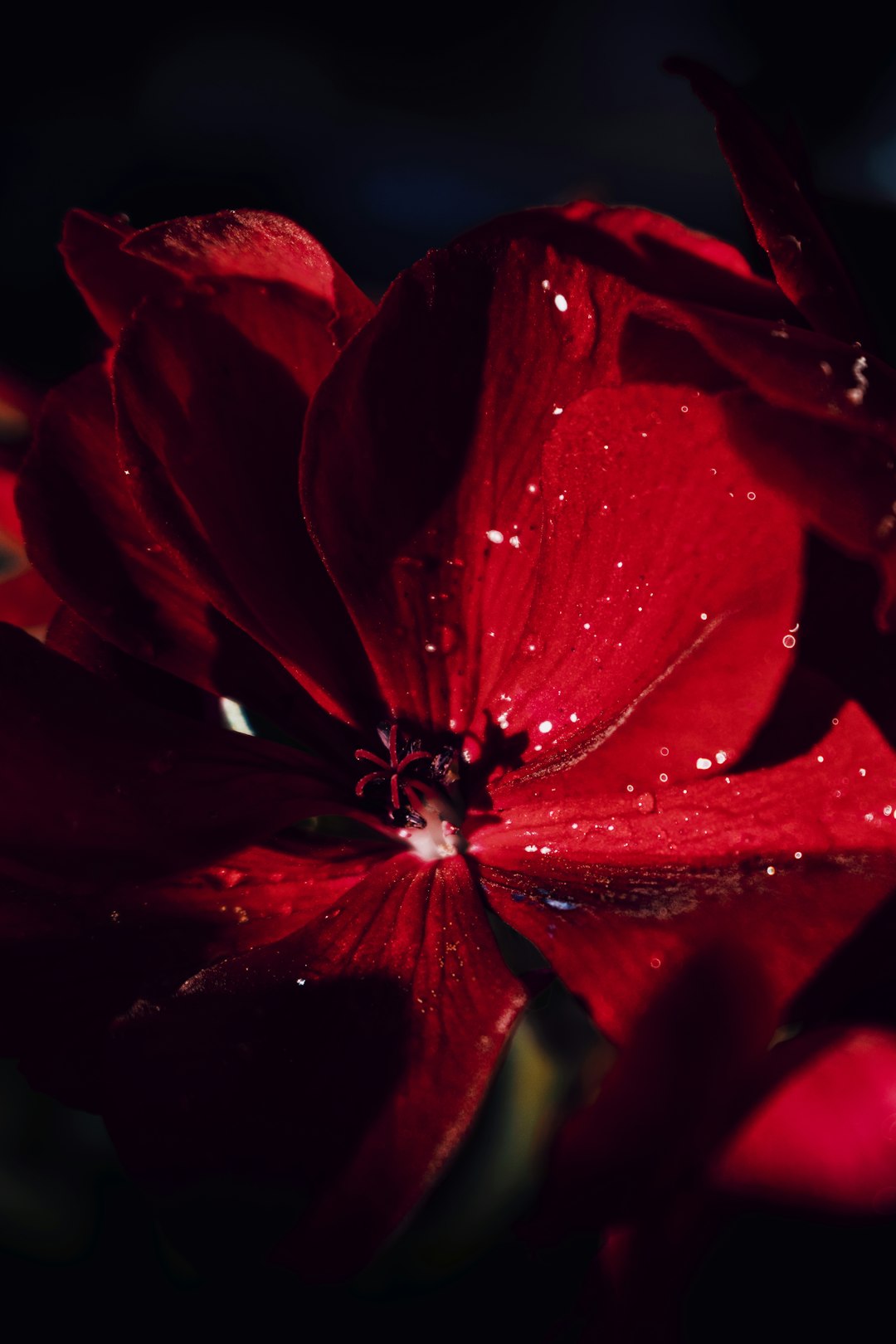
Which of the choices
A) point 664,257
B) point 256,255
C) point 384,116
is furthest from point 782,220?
point 384,116

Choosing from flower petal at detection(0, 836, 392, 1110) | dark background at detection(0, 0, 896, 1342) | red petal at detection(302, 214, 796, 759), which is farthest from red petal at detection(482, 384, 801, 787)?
dark background at detection(0, 0, 896, 1342)

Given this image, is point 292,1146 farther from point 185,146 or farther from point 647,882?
point 185,146

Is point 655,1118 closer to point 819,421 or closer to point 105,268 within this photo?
point 819,421

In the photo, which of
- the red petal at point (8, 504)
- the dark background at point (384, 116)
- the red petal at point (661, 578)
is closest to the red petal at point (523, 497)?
the red petal at point (661, 578)

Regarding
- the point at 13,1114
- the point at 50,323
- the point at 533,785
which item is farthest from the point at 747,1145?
the point at 50,323

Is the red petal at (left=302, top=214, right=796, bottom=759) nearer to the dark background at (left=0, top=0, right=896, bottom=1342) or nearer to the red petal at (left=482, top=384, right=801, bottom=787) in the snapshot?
the red petal at (left=482, top=384, right=801, bottom=787)

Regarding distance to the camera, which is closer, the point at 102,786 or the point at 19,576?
the point at 102,786

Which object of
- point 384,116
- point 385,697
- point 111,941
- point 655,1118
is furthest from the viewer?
point 384,116
